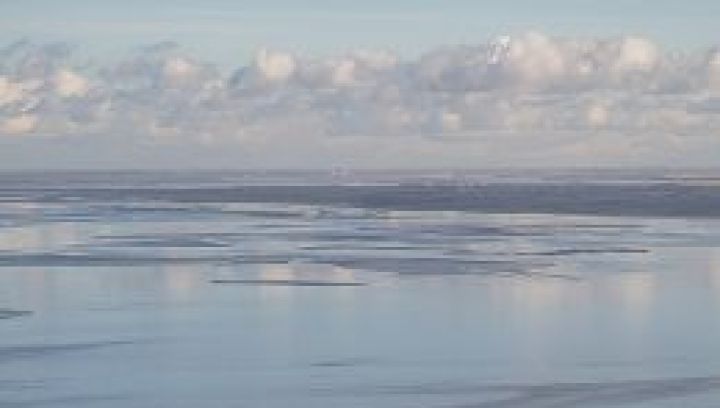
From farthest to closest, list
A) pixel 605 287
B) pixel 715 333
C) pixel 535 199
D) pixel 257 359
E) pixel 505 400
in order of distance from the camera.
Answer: pixel 535 199
pixel 605 287
pixel 715 333
pixel 257 359
pixel 505 400

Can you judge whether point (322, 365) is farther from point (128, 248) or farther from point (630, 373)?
point (128, 248)

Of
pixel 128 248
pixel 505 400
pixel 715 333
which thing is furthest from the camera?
pixel 128 248

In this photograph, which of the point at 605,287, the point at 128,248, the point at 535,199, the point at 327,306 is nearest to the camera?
the point at 327,306

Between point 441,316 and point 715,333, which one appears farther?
point 441,316

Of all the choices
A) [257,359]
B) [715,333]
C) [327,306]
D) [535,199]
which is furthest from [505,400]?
[535,199]

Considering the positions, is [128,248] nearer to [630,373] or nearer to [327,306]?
[327,306]

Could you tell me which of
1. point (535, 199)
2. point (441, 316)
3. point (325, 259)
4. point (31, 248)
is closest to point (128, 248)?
point (31, 248)
